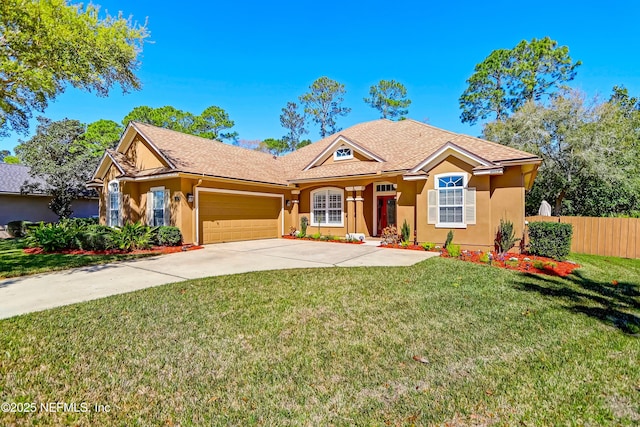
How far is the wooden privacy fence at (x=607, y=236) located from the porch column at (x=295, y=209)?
12227mm

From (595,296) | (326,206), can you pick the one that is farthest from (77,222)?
(595,296)

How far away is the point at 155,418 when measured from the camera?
2.47 m

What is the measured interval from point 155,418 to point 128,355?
1.25 m

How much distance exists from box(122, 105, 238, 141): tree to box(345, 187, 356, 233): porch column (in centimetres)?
2675

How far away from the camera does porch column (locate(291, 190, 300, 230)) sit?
16516 mm

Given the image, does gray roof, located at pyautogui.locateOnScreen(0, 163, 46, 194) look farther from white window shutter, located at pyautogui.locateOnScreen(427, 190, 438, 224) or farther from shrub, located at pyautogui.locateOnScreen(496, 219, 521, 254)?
shrub, located at pyautogui.locateOnScreen(496, 219, 521, 254)

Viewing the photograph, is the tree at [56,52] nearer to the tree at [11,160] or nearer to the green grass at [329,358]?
the green grass at [329,358]

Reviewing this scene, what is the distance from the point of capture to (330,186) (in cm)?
1543

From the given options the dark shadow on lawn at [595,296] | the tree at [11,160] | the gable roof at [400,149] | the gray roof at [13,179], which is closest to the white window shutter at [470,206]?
the gable roof at [400,149]

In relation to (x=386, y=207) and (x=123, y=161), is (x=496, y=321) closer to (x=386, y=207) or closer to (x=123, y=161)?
(x=386, y=207)

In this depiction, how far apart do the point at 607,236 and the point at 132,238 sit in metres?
18.1

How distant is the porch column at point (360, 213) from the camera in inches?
569

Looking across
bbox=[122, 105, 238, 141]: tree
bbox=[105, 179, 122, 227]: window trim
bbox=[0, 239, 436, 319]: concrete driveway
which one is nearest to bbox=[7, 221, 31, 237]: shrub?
bbox=[105, 179, 122, 227]: window trim

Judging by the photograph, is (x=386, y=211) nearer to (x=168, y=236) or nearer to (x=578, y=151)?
(x=168, y=236)
